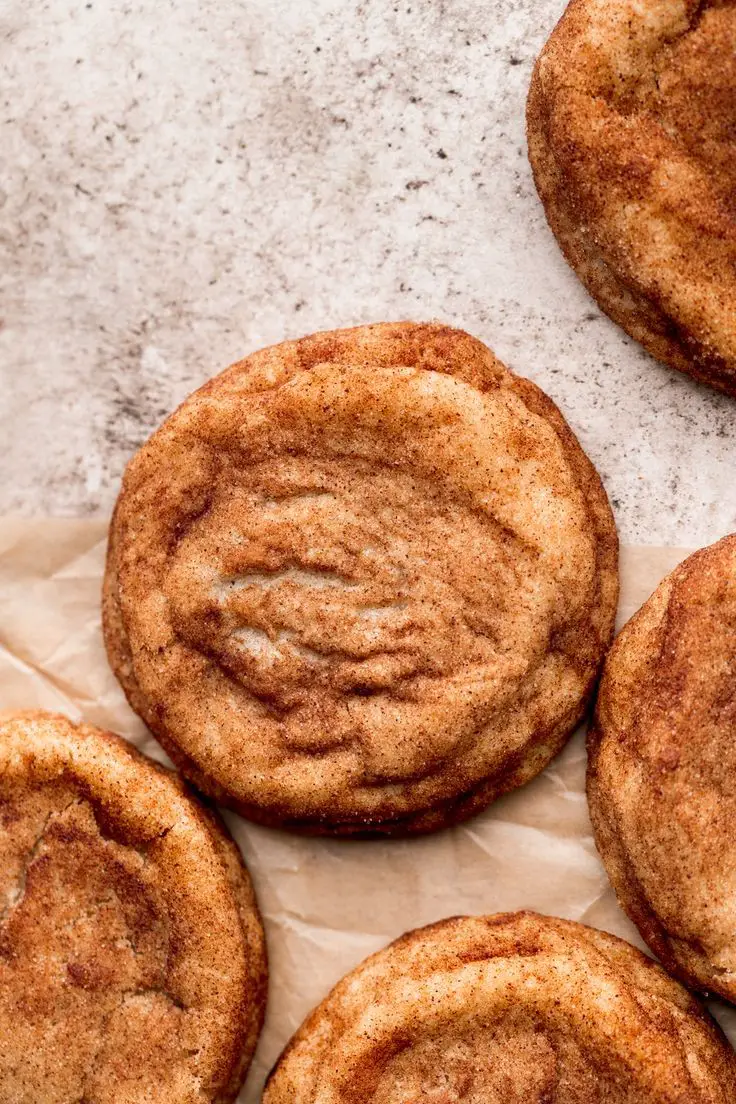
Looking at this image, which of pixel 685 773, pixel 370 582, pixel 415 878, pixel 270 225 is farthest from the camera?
pixel 270 225

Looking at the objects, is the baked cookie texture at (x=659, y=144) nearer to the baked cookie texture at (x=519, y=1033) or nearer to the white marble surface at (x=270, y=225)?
the white marble surface at (x=270, y=225)

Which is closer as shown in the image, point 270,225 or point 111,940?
point 111,940

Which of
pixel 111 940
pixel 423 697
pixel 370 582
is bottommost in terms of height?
pixel 111 940

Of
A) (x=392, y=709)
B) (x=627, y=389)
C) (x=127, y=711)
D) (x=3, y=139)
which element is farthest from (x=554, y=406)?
(x=3, y=139)

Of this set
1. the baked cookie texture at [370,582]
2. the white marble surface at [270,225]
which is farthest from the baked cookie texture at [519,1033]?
the white marble surface at [270,225]

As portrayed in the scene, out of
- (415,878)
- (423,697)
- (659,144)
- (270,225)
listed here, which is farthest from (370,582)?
(659,144)

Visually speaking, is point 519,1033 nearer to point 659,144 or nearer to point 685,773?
point 685,773

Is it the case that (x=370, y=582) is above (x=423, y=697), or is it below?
above
